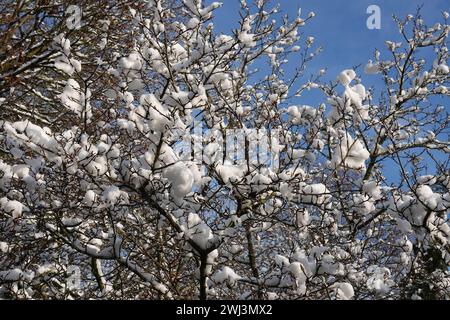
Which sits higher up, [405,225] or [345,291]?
[405,225]

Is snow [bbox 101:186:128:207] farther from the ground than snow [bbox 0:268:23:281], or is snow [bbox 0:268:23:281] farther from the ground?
snow [bbox 101:186:128:207]

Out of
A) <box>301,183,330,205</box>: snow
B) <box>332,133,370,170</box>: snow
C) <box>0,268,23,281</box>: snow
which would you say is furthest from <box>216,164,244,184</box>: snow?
<box>0,268,23,281</box>: snow

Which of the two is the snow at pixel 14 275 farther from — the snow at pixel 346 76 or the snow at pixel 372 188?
the snow at pixel 346 76

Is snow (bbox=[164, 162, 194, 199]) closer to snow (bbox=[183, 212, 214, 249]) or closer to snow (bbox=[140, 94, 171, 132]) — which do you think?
snow (bbox=[140, 94, 171, 132])

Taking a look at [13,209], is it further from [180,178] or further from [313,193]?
[313,193]

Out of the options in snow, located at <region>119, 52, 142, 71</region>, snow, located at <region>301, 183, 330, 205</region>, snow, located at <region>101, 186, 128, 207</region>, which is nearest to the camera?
snow, located at <region>101, 186, 128, 207</region>

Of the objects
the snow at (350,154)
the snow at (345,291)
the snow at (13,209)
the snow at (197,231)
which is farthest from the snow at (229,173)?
the snow at (13,209)

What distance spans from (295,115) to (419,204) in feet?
5.43

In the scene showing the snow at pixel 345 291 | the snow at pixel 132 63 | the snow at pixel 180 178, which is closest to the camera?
the snow at pixel 180 178

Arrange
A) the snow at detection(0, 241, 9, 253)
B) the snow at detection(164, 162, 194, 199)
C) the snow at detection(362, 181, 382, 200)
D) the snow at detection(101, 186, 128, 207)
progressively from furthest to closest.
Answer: the snow at detection(0, 241, 9, 253)
the snow at detection(362, 181, 382, 200)
the snow at detection(101, 186, 128, 207)
the snow at detection(164, 162, 194, 199)

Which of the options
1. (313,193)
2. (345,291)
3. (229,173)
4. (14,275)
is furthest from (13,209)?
(345,291)

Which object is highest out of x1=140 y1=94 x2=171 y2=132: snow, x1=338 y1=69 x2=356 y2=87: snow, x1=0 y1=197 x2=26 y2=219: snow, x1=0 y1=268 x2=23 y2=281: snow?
x1=338 y1=69 x2=356 y2=87: snow
